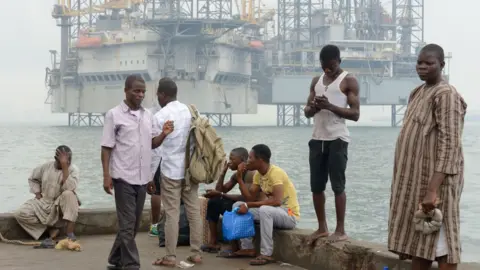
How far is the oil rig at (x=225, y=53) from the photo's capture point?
276 ft

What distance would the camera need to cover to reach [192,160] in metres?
5.99

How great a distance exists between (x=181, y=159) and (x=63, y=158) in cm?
143

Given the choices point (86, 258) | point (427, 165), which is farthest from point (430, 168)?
point (86, 258)

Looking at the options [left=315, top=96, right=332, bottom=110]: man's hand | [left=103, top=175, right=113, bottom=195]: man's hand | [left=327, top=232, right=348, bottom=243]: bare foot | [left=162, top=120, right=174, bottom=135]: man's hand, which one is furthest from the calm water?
[left=103, top=175, right=113, bottom=195]: man's hand

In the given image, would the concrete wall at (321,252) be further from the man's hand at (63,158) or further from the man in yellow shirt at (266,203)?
the man's hand at (63,158)

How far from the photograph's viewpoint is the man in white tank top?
18.5 feet

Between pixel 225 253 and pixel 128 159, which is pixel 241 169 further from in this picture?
pixel 128 159

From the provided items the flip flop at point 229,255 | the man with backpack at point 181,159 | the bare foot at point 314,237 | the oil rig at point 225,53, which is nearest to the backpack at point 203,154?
the man with backpack at point 181,159

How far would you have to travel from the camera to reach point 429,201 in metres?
3.81

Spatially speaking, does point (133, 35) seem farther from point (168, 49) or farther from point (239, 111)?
point (239, 111)

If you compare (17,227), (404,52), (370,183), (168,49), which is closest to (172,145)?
(17,227)

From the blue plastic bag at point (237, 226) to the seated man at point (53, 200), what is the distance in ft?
4.96

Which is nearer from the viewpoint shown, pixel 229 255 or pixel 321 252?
pixel 321 252

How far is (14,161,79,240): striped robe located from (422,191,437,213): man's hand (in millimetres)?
3858
